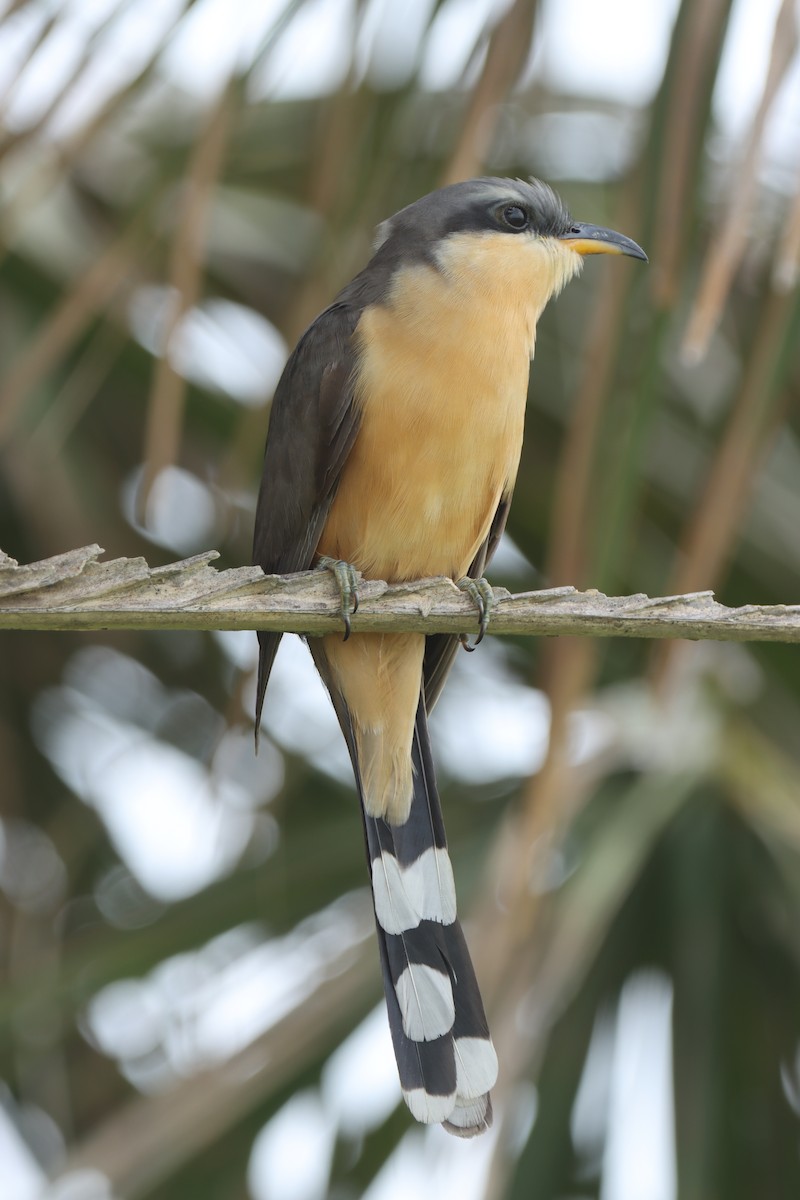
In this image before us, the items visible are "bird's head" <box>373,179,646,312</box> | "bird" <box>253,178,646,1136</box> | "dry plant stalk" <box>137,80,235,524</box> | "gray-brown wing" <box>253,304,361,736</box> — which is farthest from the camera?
"bird's head" <box>373,179,646,312</box>

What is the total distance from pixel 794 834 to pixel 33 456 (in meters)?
2.18

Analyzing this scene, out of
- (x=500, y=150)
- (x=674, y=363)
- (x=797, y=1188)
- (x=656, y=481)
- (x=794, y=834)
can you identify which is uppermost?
(x=500, y=150)

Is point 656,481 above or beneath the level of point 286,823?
above

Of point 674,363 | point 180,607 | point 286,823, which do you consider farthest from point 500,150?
point 180,607

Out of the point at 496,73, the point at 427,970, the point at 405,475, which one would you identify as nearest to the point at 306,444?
the point at 405,475

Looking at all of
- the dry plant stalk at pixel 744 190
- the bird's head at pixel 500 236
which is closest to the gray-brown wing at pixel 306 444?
the bird's head at pixel 500 236

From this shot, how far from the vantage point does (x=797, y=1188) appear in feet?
9.91

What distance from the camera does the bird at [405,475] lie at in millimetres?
2885

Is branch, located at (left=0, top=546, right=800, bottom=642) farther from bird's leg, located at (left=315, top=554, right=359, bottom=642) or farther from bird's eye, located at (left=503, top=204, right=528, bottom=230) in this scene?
bird's eye, located at (left=503, top=204, right=528, bottom=230)

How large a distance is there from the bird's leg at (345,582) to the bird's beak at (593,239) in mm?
854

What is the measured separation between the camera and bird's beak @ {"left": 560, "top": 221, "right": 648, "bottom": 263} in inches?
117

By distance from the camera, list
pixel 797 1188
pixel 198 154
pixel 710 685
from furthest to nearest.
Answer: pixel 710 685, pixel 797 1188, pixel 198 154

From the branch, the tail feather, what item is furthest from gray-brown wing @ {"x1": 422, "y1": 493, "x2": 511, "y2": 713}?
the branch

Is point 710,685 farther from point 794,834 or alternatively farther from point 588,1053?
point 588,1053
